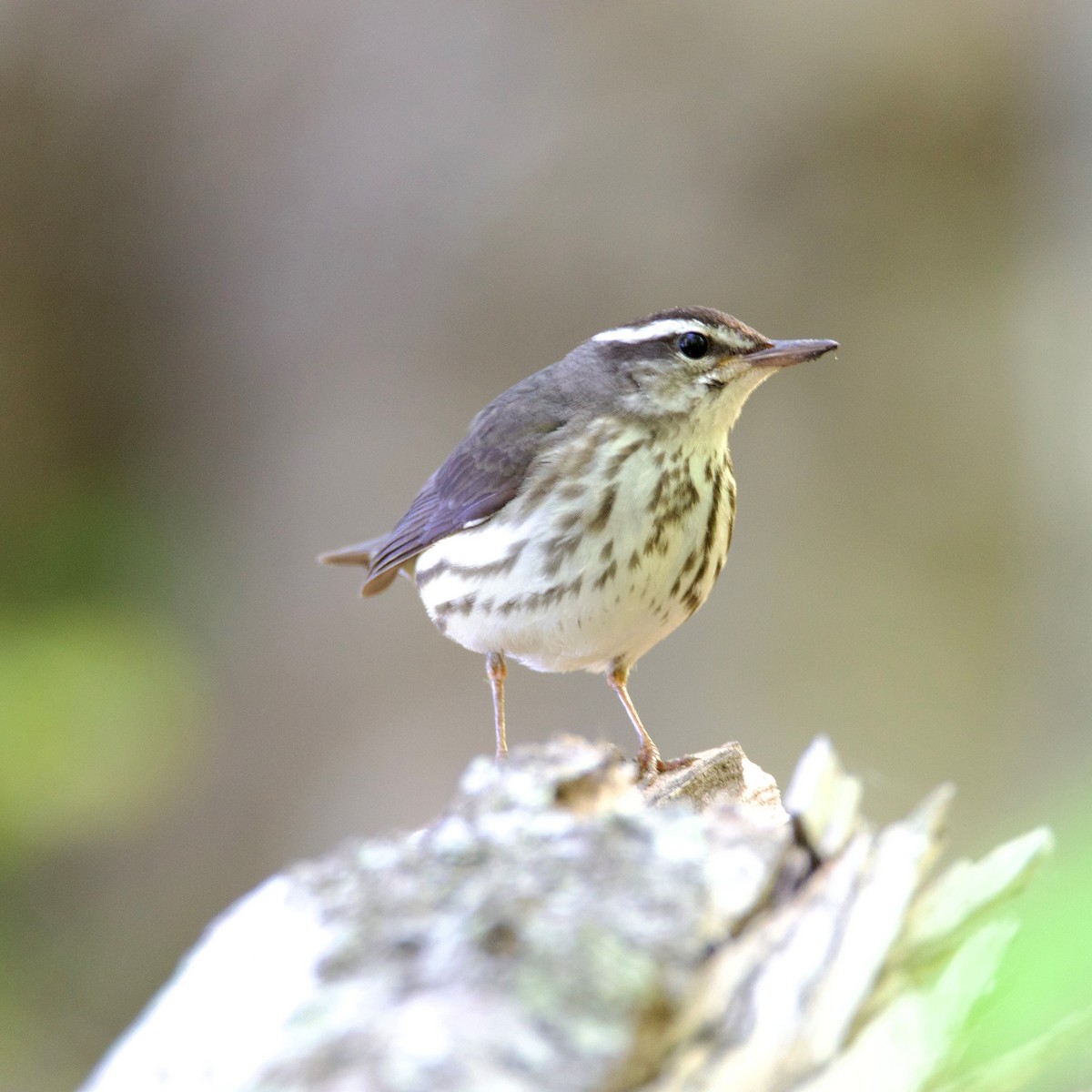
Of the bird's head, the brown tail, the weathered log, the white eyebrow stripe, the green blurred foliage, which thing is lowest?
the weathered log

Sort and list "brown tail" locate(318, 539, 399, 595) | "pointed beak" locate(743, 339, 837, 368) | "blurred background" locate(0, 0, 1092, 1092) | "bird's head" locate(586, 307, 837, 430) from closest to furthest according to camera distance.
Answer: "pointed beak" locate(743, 339, 837, 368), "bird's head" locate(586, 307, 837, 430), "brown tail" locate(318, 539, 399, 595), "blurred background" locate(0, 0, 1092, 1092)

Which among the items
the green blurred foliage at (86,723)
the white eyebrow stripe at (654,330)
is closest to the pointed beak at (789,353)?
the white eyebrow stripe at (654,330)

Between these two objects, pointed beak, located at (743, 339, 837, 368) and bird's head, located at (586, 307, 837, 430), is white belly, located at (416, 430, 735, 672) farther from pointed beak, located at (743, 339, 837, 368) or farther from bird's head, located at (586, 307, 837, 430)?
pointed beak, located at (743, 339, 837, 368)

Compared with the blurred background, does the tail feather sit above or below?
below

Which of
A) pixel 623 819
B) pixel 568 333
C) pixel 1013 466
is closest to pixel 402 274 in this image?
pixel 568 333

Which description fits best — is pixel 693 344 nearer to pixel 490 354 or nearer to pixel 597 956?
pixel 597 956

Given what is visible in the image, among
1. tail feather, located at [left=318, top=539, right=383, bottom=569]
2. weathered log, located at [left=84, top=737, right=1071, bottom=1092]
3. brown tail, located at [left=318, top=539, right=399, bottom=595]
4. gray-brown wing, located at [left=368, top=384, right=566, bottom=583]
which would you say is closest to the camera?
weathered log, located at [left=84, top=737, right=1071, bottom=1092]

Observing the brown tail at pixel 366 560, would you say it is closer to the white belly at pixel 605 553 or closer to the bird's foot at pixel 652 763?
the white belly at pixel 605 553

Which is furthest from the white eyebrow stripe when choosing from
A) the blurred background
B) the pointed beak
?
the blurred background
